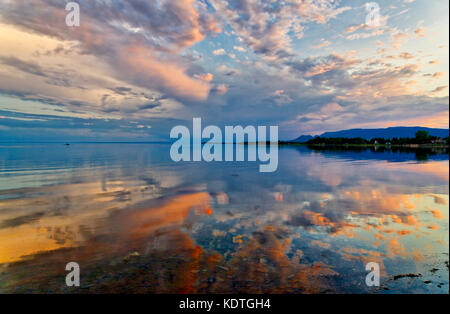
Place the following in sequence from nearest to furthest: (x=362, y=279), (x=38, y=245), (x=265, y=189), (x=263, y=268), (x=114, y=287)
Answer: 1. (x=114, y=287)
2. (x=362, y=279)
3. (x=263, y=268)
4. (x=38, y=245)
5. (x=265, y=189)

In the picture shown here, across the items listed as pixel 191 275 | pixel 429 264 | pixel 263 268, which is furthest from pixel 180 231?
pixel 429 264

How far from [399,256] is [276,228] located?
6663 mm

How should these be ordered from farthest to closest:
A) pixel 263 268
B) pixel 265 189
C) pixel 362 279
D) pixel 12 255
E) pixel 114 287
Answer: pixel 265 189 → pixel 12 255 → pixel 263 268 → pixel 362 279 → pixel 114 287

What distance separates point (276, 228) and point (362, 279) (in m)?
6.16

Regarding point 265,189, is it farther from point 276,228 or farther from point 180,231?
point 180,231

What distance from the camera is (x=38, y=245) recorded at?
12.1m

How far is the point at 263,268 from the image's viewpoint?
9.78 metres

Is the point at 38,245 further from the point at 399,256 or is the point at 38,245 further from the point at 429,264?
the point at 429,264
